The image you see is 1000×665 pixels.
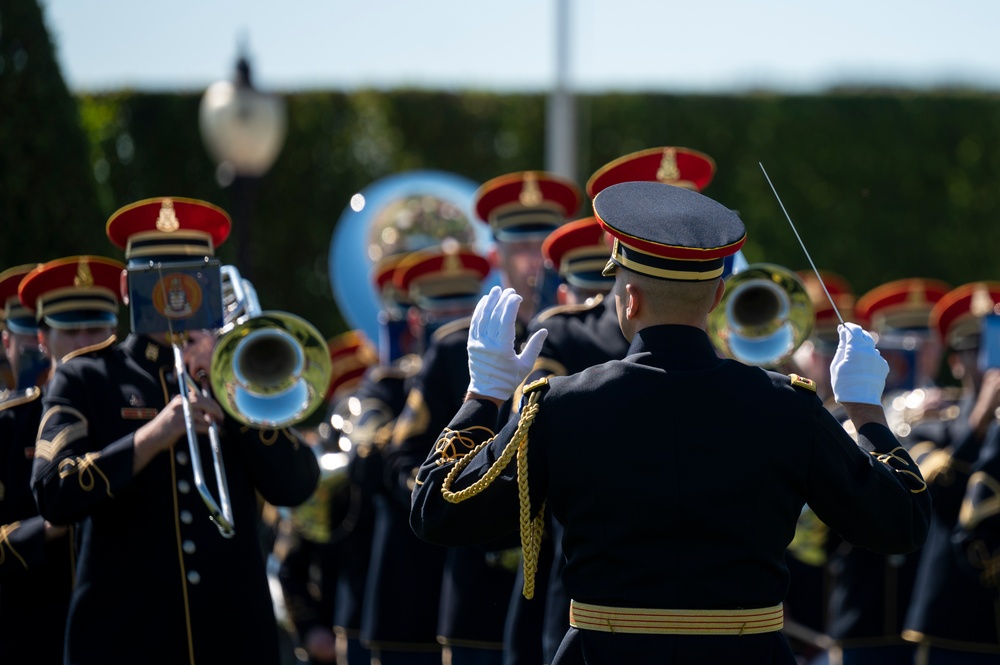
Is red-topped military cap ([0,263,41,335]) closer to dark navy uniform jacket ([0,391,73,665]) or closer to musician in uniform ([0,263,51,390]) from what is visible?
musician in uniform ([0,263,51,390])

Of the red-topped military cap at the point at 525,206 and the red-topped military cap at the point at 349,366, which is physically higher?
the red-topped military cap at the point at 525,206

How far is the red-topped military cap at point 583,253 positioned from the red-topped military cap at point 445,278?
189 centimetres

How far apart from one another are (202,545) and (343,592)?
2.98 meters

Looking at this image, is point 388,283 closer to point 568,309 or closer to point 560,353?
point 568,309

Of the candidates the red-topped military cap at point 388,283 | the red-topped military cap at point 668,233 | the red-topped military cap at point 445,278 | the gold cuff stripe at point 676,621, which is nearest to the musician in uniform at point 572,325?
the red-topped military cap at point 668,233

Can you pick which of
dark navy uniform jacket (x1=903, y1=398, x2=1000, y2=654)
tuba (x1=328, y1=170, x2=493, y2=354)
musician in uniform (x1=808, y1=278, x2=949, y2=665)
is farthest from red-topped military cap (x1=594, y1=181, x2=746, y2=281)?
tuba (x1=328, y1=170, x2=493, y2=354)

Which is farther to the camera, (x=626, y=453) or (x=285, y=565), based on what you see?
(x=285, y=565)

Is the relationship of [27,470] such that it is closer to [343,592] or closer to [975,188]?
[343,592]

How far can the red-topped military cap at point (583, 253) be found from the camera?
198 inches

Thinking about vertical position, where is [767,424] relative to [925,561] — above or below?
above

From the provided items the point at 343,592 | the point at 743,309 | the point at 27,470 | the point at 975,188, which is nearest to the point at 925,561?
the point at 743,309

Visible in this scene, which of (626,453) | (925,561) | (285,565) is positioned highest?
(626,453)

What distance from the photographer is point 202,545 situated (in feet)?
14.6

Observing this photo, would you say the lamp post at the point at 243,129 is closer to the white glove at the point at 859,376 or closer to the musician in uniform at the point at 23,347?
the musician in uniform at the point at 23,347
